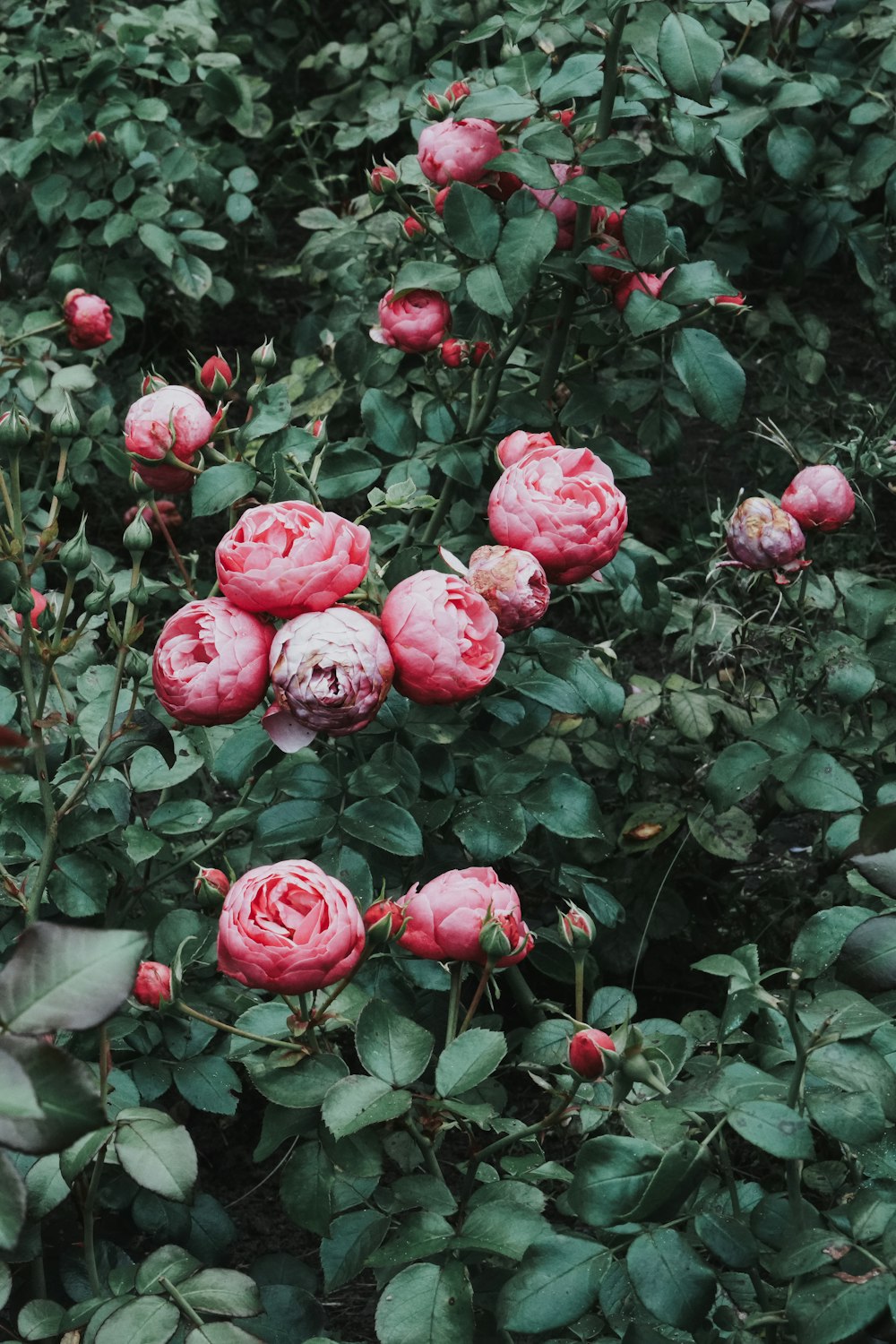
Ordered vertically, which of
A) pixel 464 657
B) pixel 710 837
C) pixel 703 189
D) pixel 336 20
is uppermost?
pixel 464 657

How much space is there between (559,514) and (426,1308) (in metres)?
0.58

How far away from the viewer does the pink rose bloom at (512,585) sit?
3.41ft

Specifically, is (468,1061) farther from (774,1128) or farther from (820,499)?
(820,499)

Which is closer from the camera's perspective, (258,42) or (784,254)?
(784,254)

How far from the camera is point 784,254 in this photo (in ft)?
8.88

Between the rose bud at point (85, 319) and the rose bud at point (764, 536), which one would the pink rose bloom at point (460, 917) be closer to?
the rose bud at point (764, 536)

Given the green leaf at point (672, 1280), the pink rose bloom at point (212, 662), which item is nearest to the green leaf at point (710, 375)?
the pink rose bloom at point (212, 662)

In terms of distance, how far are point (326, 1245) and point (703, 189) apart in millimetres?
1475

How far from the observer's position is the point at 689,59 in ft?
3.99

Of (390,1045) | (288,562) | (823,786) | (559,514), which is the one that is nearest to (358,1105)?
(390,1045)

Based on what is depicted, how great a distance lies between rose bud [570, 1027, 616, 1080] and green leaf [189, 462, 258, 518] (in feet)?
1.87

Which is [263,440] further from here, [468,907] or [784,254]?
[784,254]

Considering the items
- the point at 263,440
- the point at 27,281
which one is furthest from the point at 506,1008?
the point at 27,281

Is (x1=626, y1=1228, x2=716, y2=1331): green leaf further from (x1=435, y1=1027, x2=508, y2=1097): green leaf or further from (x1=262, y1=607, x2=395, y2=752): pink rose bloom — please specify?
(x1=262, y1=607, x2=395, y2=752): pink rose bloom
